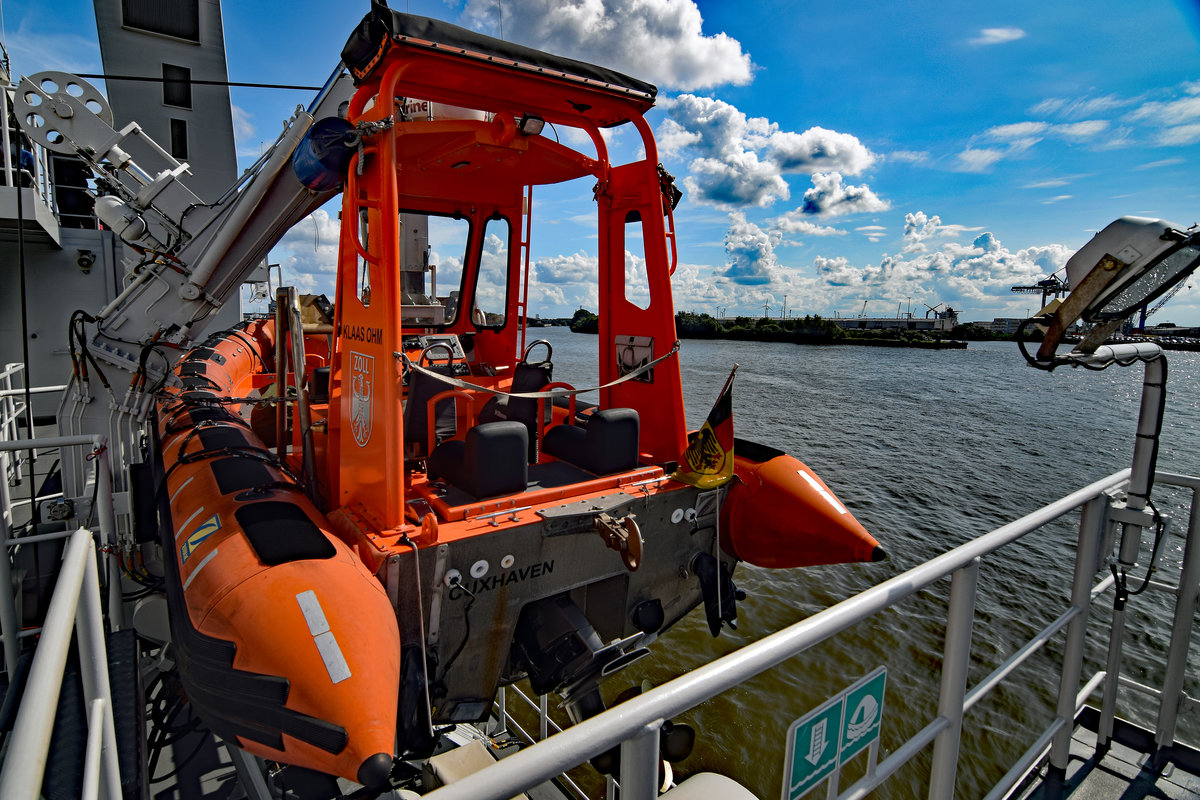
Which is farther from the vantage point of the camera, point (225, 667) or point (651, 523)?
point (651, 523)

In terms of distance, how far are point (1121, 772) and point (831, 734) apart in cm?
204

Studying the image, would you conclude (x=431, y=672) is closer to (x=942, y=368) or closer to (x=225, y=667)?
(x=225, y=667)

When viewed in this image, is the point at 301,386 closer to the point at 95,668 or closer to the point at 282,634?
the point at 282,634

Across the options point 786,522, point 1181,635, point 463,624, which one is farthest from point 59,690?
point 1181,635

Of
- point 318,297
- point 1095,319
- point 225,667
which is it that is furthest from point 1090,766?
point 318,297

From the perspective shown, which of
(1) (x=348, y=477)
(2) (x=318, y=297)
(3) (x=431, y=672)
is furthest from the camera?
(2) (x=318, y=297)

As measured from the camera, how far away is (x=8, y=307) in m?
9.91

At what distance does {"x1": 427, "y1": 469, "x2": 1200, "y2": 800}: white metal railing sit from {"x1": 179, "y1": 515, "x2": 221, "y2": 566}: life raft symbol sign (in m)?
2.24

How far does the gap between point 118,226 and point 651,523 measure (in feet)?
12.1

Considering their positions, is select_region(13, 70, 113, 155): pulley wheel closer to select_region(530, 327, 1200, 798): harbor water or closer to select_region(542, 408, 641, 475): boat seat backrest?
select_region(542, 408, 641, 475): boat seat backrest

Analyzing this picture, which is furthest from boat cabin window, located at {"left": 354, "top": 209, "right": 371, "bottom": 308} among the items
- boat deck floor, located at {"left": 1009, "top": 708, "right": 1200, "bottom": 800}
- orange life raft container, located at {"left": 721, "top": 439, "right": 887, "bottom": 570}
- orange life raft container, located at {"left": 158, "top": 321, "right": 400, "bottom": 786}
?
boat deck floor, located at {"left": 1009, "top": 708, "right": 1200, "bottom": 800}

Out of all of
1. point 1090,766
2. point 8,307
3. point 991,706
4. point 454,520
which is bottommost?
point 991,706

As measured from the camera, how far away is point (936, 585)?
7.49m

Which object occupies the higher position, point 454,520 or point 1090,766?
point 454,520
